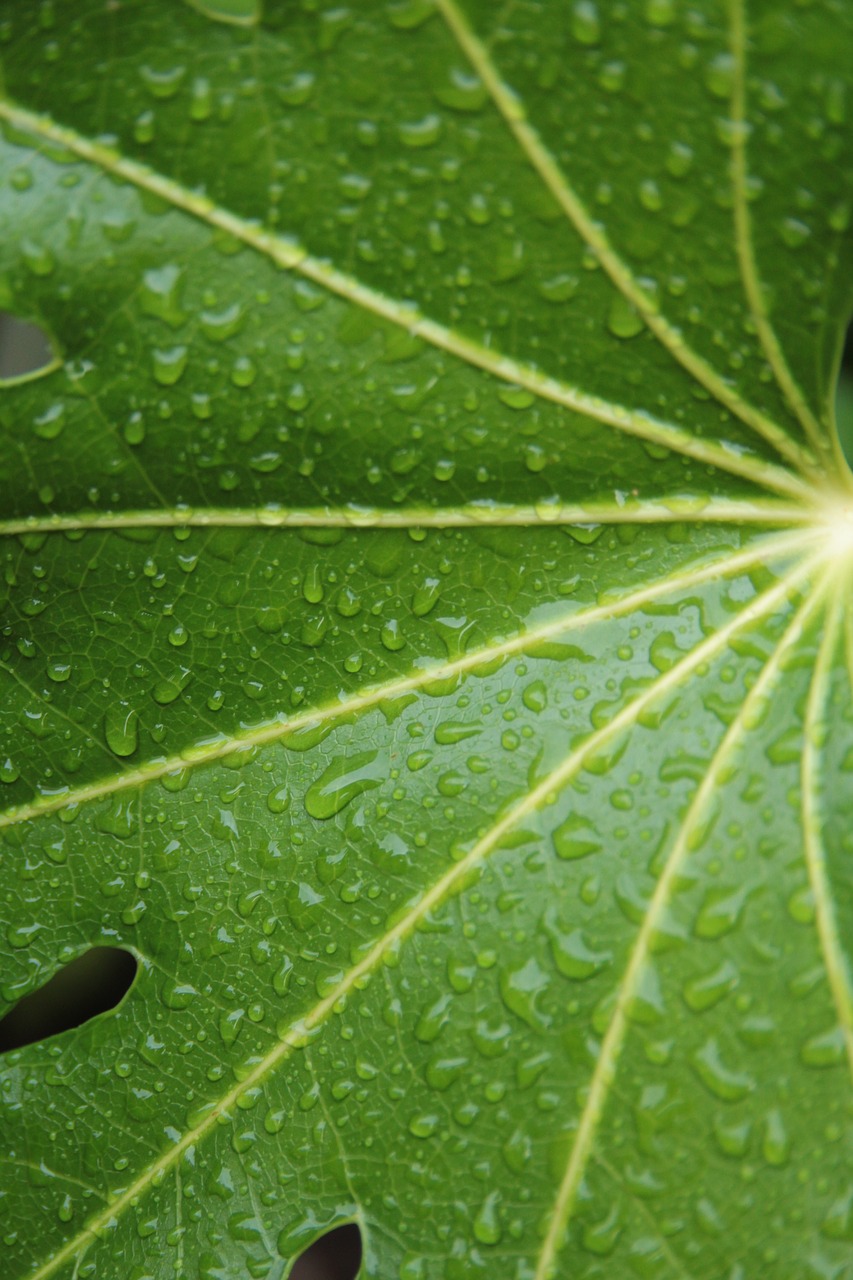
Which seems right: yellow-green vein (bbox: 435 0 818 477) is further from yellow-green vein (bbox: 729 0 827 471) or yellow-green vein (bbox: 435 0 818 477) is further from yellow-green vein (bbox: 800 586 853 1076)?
yellow-green vein (bbox: 800 586 853 1076)

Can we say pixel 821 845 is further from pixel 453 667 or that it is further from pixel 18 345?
pixel 18 345

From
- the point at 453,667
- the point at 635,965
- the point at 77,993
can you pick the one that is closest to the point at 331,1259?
the point at 77,993

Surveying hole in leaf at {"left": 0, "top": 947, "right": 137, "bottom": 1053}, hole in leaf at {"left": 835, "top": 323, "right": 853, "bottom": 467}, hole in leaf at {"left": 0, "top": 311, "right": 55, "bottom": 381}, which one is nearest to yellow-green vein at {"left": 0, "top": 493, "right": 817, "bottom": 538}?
hole in leaf at {"left": 835, "top": 323, "right": 853, "bottom": 467}

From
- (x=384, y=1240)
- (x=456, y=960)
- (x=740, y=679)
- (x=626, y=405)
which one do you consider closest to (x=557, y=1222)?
(x=384, y=1240)

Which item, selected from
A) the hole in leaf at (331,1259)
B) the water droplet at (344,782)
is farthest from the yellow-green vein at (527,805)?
the hole in leaf at (331,1259)

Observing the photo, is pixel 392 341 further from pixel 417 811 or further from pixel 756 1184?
pixel 756 1184

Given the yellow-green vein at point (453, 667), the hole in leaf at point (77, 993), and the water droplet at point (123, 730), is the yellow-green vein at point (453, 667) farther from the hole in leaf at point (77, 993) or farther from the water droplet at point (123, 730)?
the hole in leaf at point (77, 993)
